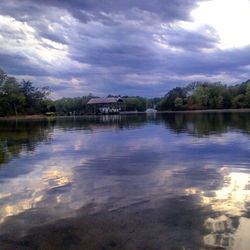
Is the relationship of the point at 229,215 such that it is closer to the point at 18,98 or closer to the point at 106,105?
the point at 18,98

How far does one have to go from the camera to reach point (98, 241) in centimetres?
741

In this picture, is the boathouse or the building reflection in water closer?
the building reflection in water

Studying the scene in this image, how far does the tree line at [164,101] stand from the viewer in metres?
120

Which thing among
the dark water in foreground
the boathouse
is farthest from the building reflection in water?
the boathouse

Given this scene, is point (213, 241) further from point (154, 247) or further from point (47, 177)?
point (47, 177)

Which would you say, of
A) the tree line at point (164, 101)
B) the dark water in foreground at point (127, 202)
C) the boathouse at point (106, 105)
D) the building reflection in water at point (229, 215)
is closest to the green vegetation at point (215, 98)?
the tree line at point (164, 101)

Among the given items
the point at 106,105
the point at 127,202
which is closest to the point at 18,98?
the point at 106,105

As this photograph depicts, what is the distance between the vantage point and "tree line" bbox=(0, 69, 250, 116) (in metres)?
120

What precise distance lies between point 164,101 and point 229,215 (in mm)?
180694

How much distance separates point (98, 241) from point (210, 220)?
266 centimetres

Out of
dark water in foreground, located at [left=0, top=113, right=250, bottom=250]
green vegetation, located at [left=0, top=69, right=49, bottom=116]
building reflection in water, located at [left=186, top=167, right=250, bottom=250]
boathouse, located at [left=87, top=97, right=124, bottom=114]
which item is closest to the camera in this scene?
building reflection in water, located at [left=186, top=167, right=250, bottom=250]

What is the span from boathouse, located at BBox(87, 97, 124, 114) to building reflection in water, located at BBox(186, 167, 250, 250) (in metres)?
144

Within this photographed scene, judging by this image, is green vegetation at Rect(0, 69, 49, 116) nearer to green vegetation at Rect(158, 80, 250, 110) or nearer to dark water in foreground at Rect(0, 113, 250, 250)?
green vegetation at Rect(158, 80, 250, 110)

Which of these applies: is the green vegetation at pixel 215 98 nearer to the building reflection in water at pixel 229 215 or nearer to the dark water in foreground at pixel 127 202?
the dark water in foreground at pixel 127 202
